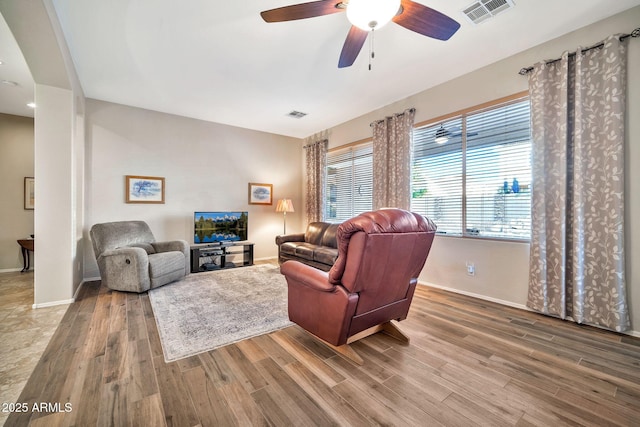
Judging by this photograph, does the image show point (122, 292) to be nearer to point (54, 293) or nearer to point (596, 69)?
point (54, 293)

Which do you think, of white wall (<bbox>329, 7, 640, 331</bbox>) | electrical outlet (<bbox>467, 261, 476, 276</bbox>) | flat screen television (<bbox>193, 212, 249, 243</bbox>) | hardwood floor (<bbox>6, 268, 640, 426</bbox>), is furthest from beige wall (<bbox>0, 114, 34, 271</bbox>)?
electrical outlet (<bbox>467, 261, 476, 276</bbox>)

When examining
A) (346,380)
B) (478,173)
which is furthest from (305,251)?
(346,380)

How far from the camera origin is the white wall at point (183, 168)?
172 inches

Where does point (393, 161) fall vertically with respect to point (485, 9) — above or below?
below

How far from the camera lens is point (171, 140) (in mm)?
4930

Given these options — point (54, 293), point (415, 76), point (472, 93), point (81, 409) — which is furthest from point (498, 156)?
point (54, 293)

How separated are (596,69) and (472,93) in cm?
115

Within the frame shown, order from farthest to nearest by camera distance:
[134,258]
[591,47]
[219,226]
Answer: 1. [219,226]
2. [134,258]
3. [591,47]

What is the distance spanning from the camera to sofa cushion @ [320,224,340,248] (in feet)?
15.8

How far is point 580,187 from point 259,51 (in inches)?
140

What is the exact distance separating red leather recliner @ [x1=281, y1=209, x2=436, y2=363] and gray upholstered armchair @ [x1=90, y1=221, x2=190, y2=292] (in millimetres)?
2389

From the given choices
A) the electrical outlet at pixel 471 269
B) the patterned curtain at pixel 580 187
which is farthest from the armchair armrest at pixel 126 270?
the patterned curtain at pixel 580 187

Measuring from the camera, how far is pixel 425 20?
1955mm

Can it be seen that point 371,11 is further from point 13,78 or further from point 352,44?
point 13,78
